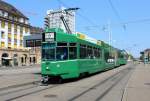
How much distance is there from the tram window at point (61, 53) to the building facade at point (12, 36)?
60.4m

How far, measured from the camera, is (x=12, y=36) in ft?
287

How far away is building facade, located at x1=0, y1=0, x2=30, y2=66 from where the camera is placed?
8200 cm

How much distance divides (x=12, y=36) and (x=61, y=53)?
225 ft

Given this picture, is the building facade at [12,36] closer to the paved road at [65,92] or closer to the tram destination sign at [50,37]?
the tram destination sign at [50,37]

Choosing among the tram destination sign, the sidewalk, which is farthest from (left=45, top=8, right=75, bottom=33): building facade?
the sidewalk

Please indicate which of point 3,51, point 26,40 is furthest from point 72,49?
point 3,51

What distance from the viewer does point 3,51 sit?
262ft

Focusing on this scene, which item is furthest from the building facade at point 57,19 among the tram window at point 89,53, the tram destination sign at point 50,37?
Answer: the tram destination sign at point 50,37

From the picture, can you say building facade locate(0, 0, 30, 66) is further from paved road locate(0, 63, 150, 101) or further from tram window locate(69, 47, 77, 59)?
paved road locate(0, 63, 150, 101)

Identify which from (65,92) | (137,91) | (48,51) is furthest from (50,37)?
(137,91)

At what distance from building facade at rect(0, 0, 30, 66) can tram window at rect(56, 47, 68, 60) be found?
6040 centimetres

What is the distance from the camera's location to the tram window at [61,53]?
2055cm

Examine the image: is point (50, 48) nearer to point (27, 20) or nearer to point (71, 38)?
point (71, 38)

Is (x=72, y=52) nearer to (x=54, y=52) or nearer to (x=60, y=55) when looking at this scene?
(x=60, y=55)
